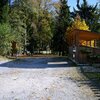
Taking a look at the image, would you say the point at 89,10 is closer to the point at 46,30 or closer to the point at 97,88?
the point at 46,30

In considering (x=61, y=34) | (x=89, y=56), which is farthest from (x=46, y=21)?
(x=89, y=56)

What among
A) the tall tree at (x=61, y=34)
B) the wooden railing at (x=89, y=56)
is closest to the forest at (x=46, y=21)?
the tall tree at (x=61, y=34)

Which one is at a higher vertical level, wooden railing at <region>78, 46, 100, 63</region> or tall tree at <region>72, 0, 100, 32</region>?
tall tree at <region>72, 0, 100, 32</region>

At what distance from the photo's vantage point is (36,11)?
57.5 m

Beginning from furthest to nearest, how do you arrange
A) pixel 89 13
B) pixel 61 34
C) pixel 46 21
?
1. pixel 89 13
2. pixel 46 21
3. pixel 61 34

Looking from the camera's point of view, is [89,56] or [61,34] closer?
[89,56]

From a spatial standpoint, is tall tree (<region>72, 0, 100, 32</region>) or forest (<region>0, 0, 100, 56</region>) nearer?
forest (<region>0, 0, 100, 56</region>)

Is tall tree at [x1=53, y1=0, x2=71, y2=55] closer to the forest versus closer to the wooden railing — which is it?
the forest

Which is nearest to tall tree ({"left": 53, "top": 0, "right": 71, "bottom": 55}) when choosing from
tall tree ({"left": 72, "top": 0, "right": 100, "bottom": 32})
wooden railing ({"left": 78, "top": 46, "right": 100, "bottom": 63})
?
tall tree ({"left": 72, "top": 0, "right": 100, "bottom": 32})

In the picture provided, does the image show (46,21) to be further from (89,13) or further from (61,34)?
(89,13)

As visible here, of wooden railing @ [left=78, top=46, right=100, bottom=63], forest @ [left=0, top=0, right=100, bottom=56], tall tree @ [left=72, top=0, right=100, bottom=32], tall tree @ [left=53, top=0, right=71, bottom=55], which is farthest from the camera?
tall tree @ [left=72, top=0, right=100, bottom=32]

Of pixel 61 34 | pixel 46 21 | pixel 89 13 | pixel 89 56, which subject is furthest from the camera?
pixel 89 13

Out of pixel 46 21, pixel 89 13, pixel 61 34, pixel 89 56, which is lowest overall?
pixel 89 56

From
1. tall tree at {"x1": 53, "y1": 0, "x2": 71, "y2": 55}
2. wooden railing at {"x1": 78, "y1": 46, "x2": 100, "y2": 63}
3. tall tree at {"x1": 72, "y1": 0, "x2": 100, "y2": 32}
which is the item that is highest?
tall tree at {"x1": 72, "y1": 0, "x2": 100, "y2": 32}
